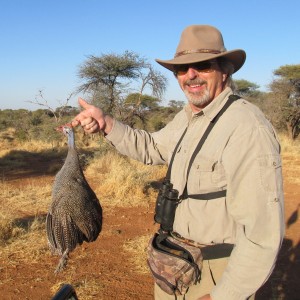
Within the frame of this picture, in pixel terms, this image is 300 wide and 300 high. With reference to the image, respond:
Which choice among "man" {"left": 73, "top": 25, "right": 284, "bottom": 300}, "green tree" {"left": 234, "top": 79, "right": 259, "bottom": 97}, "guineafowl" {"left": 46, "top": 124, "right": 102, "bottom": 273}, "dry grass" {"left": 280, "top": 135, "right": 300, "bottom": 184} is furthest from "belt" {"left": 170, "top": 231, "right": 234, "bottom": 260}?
"green tree" {"left": 234, "top": 79, "right": 259, "bottom": 97}

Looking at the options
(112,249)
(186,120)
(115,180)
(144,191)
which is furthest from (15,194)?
(186,120)

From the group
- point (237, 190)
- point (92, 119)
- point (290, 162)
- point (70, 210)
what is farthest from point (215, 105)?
point (290, 162)

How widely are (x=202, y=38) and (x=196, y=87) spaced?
0.26 m

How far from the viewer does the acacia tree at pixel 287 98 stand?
24672 mm

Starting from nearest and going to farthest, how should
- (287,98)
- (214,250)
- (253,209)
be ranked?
(253,209) < (214,250) < (287,98)

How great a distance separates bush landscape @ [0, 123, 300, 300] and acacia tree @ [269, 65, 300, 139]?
13.6m

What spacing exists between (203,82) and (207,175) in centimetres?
54

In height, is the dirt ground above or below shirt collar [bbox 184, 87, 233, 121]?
below

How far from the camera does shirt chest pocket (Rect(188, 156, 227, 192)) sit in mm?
1941

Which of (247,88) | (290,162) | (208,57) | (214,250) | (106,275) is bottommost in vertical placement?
(106,275)

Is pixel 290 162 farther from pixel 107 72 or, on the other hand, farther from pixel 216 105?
pixel 216 105

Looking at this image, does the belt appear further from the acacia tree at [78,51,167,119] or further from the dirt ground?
the acacia tree at [78,51,167,119]

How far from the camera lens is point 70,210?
89.6 inches

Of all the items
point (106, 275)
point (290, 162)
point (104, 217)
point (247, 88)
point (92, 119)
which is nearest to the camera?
point (92, 119)
